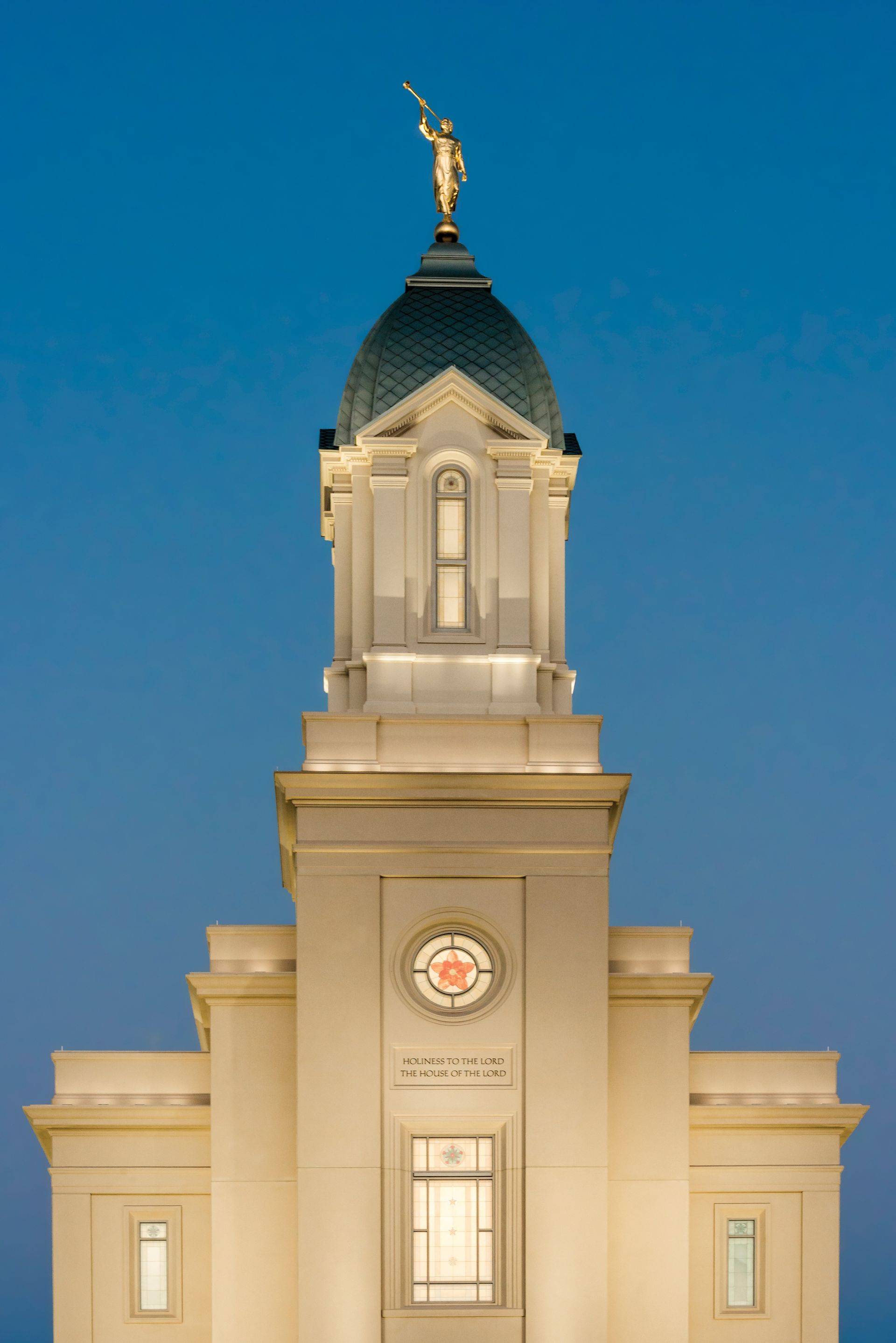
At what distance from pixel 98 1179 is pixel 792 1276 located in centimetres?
1253

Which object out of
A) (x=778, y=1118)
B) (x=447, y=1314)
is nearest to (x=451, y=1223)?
(x=447, y=1314)

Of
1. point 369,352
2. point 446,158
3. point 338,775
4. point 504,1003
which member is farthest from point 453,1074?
point 446,158

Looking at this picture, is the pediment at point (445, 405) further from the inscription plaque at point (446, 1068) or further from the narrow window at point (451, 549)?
the inscription plaque at point (446, 1068)

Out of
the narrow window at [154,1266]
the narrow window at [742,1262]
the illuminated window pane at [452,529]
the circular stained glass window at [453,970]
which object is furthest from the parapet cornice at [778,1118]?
the illuminated window pane at [452,529]

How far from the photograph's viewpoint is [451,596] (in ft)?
121

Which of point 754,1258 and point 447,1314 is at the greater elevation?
point 754,1258

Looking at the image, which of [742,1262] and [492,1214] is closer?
[492,1214]

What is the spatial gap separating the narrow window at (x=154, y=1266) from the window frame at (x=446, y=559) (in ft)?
38.7

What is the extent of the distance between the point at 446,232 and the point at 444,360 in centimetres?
394

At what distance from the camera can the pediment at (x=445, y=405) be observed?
1442 inches

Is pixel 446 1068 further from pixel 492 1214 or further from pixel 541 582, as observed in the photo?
pixel 541 582

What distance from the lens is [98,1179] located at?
1437 inches

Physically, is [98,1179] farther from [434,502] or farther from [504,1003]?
[434,502]

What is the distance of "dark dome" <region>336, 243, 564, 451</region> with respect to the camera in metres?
37.6
